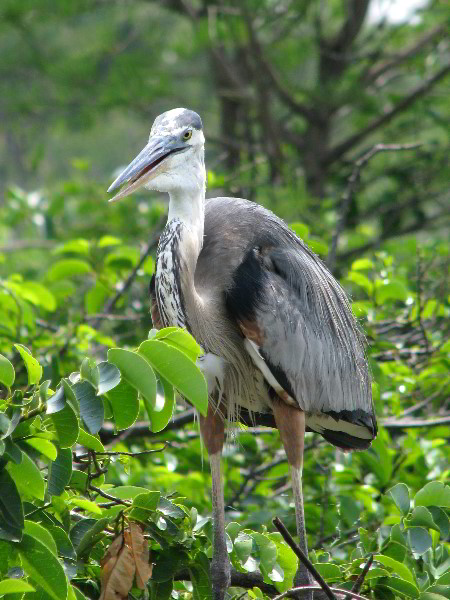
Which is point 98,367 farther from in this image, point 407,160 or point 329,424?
point 407,160

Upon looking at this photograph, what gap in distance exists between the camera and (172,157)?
12.1 feet

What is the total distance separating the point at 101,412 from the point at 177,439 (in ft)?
7.32

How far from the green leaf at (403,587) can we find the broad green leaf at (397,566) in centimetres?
2

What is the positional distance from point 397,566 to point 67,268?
2389 millimetres

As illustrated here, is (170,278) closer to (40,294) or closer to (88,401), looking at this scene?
(40,294)

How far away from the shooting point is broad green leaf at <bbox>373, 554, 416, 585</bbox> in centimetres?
273

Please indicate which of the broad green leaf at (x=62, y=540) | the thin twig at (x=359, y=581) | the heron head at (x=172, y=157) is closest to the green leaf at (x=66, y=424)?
the broad green leaf at (x=62, y=540)

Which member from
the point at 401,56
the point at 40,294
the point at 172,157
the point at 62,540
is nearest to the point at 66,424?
the point at 62,540

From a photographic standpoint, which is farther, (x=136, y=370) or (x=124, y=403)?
(x=124, y=403)

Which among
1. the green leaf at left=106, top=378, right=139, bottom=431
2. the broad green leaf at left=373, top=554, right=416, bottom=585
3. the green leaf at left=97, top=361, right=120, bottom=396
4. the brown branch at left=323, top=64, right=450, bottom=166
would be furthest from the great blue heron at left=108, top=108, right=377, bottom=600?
the brown branch at left=323, top=64, right=450, bottom=166

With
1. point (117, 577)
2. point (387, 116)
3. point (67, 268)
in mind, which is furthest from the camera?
point (387, 116)

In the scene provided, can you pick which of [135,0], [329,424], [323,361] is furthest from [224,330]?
[135,0]

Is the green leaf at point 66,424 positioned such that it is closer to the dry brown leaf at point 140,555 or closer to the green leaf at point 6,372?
the green leaf at point 6,372

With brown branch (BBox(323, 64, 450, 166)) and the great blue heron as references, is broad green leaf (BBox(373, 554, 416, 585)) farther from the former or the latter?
brown branch (BBox(323, 64, 450, 166))
